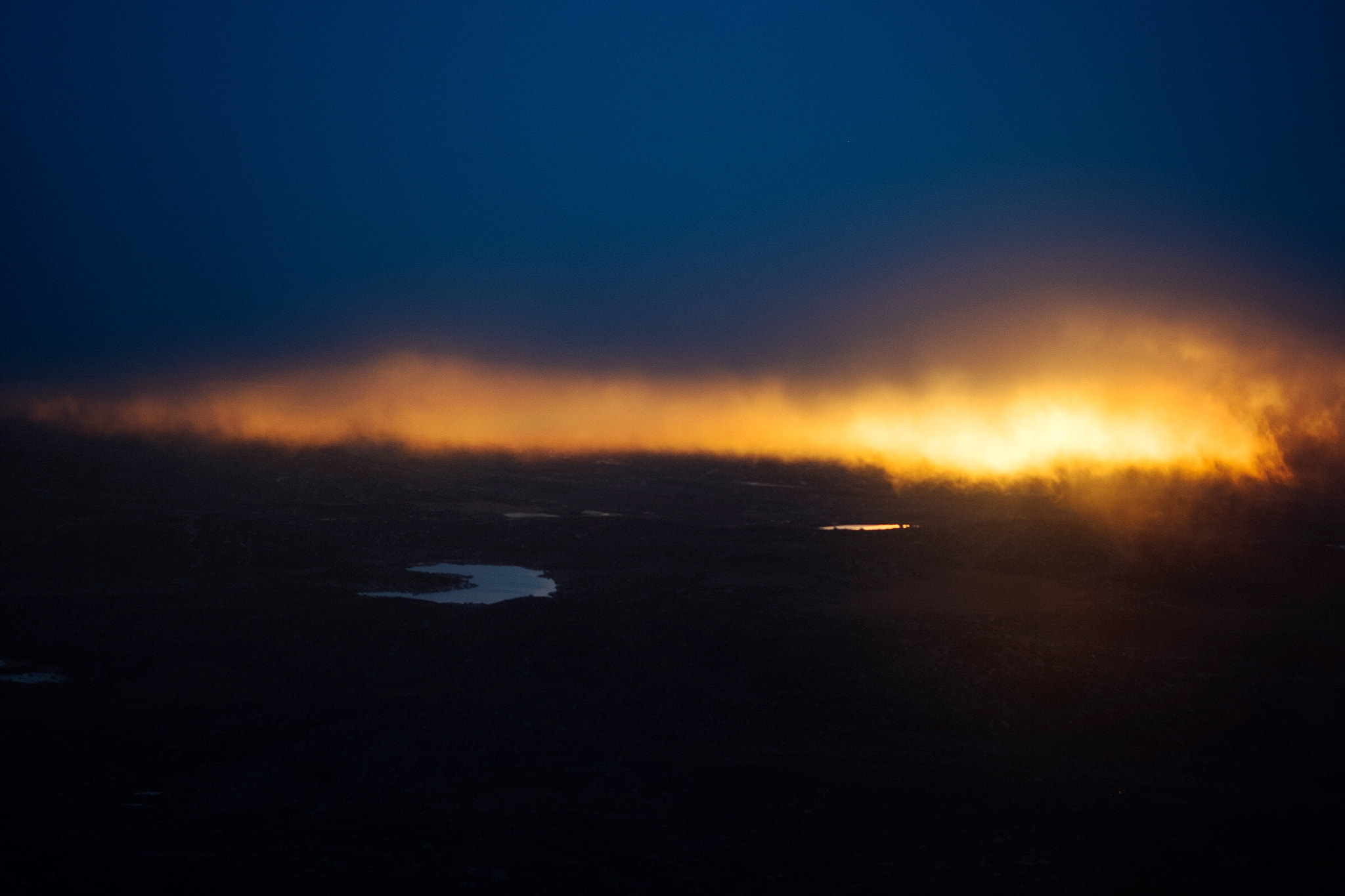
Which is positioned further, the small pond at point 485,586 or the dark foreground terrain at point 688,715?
the small pond at point 485,586

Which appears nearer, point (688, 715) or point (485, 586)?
point (688, 715)

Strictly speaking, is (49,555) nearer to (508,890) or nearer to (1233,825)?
(508,890)

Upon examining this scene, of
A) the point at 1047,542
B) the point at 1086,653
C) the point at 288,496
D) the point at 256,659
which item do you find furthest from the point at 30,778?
the point at 288,496

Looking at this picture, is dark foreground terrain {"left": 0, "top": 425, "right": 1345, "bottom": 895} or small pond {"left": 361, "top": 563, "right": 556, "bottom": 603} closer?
dark foreground terrain {"left": 0, "top": 425, "right": 1345, "bottom": 895}

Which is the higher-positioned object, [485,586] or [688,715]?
[485,586]
